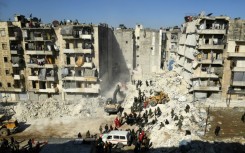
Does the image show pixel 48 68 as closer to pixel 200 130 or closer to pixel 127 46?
pixel 127 46

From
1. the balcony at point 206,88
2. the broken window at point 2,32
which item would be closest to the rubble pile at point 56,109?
the broken window at point 2,32

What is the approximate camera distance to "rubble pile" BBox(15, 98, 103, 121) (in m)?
47.2

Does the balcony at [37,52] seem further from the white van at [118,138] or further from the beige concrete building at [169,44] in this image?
the beige concrete building at [169,44]

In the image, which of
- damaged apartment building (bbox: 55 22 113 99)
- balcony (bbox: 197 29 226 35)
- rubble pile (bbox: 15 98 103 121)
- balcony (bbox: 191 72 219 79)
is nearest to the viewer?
balcony (bbox: 197 29 226 35)

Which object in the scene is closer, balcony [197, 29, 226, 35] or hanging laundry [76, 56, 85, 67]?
balcony [197, 29, 226, 35]

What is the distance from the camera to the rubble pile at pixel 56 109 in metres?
47.2

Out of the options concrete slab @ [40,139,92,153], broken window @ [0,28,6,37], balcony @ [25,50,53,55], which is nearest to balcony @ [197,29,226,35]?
concrete slab @ [40,139,92,153]

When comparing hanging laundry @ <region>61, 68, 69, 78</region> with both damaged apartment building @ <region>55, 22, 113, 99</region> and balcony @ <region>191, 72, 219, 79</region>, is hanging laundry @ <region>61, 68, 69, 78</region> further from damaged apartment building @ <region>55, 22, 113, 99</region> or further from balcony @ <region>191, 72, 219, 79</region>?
balcony @ <region>191, 72, 219, 79</region>

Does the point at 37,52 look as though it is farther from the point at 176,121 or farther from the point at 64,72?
the point at 176,121

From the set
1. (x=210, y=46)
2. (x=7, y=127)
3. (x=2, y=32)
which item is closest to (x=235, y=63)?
(x=210, y=46)

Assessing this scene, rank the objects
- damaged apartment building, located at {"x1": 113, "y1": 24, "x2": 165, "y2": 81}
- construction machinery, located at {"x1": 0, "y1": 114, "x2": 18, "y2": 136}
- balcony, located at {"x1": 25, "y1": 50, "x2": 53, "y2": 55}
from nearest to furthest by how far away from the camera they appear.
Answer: construction machinery, located at {"x1": 0, "y1": 114, "x2": 18, "y2": 136} → balcony, located at {"x1": 25, "y1": 50, "x2": 53, "y2": 55} → damaged apartment building, located at {"x1": 113, "y1": 24, "x2": 165, "y2": 81}

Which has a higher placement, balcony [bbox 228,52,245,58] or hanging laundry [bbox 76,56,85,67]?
balcony [bbox 228,52,245,58]

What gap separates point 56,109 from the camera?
48969 mm

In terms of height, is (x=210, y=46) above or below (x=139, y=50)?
above
